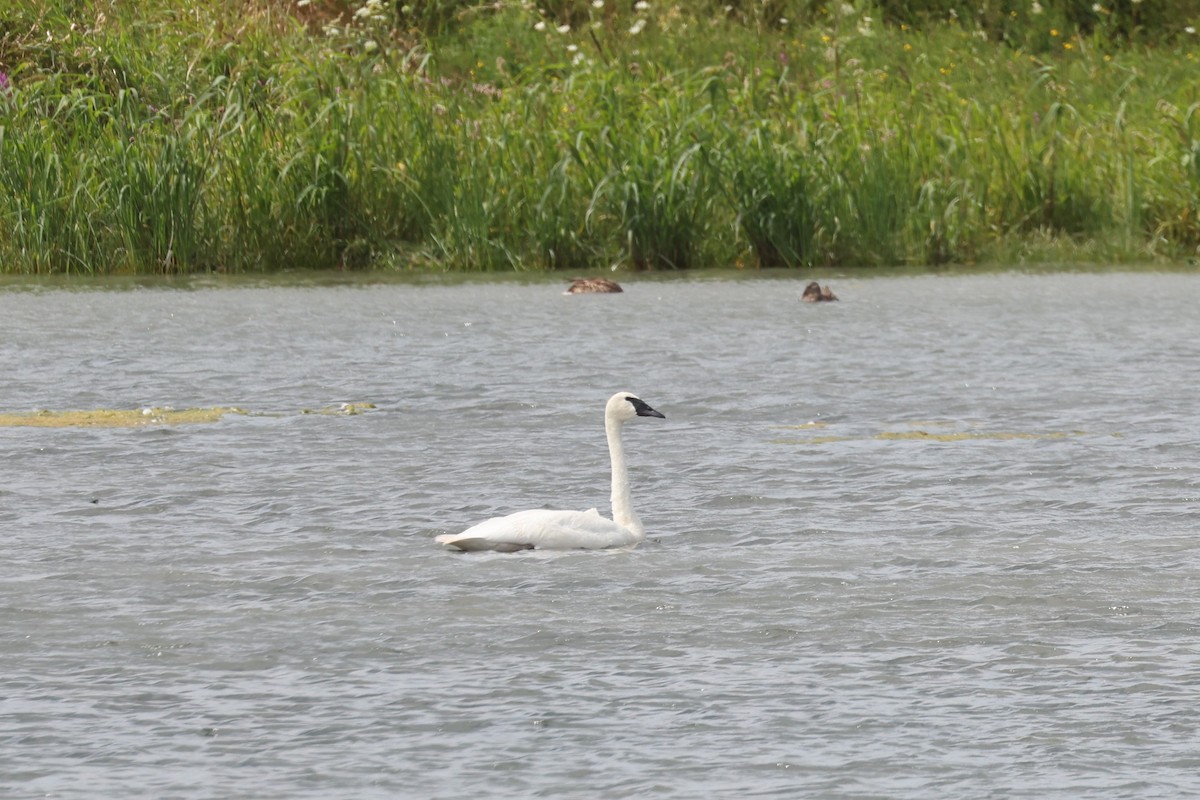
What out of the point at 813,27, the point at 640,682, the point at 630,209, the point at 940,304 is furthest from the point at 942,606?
the point at 813,27

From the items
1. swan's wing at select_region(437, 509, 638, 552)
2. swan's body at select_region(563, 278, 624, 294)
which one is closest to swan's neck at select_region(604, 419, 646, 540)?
swan's wing at select_region(437, 509, 638, 552)

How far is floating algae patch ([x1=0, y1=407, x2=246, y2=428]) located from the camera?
10273 millimetres

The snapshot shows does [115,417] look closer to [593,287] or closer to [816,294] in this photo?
[593,287]

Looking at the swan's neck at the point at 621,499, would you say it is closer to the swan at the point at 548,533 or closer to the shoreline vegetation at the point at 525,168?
the swan at the point at 548,533

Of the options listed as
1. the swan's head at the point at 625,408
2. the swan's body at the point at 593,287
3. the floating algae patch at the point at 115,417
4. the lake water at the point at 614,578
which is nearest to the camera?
the lake water at the point at 614,578

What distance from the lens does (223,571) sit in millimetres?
6934

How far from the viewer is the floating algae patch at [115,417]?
1027 centimetres

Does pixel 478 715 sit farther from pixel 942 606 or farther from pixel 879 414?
pixel 879 414

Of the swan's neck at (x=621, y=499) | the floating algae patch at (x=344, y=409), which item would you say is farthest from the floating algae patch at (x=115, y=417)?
the swan's neck at (x=621, y=499)

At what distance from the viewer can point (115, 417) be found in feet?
34.3

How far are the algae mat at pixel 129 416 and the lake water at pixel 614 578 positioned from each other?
0.37 ft

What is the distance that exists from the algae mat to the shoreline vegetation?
21.6 ft

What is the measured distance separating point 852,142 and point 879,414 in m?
7.79

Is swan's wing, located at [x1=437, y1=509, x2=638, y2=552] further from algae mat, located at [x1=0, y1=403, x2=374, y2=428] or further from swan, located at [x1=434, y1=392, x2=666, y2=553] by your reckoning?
algae mat, located at [x1=0, y1=403, x2=374, y2=428]
